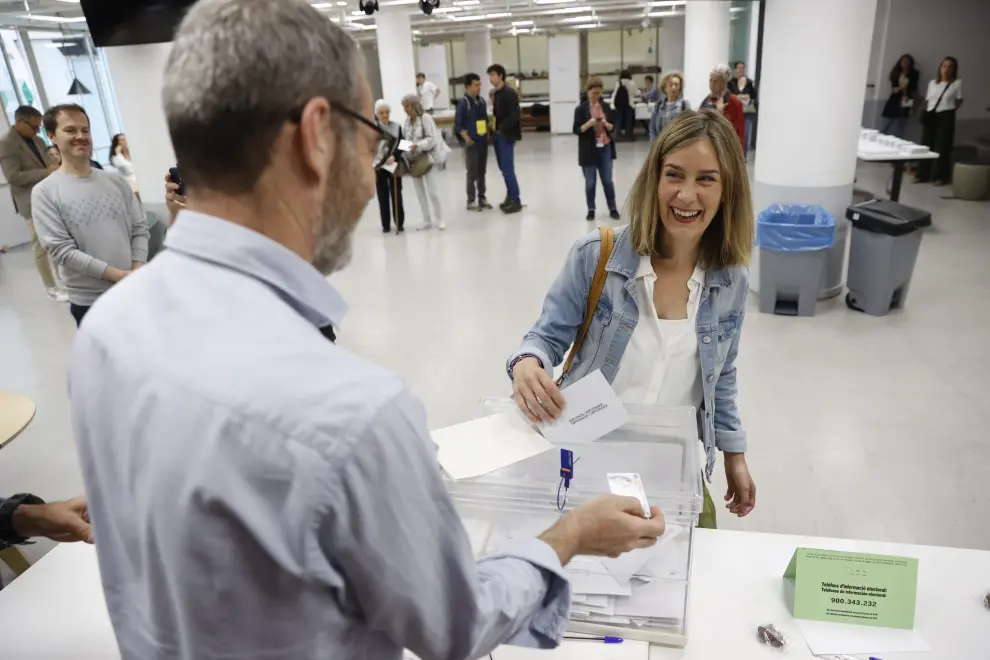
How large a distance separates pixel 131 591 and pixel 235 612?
20 centimetres

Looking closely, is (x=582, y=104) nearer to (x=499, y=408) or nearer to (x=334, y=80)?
(x=499, y=408)

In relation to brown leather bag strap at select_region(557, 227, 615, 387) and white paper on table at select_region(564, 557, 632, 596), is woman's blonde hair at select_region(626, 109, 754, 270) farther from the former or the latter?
white paper on table at select_region(564, 557, 632, 596)

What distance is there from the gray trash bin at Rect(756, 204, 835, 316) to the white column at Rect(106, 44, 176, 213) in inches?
185

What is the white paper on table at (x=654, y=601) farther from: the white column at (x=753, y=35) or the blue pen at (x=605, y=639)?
the white column at (x=753, y=35)

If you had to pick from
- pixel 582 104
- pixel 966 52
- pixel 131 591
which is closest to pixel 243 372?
pixel 131 591

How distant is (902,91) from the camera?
970 cm

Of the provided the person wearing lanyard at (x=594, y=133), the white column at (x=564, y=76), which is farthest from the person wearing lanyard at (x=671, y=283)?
the white column at (x=564, y=76)

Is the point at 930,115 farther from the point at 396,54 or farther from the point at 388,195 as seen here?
the point at 396,54

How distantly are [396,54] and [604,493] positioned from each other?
12.2m

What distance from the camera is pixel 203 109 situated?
66cm

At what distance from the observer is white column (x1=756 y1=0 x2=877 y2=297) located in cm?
441

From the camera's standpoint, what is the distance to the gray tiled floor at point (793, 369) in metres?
2.86

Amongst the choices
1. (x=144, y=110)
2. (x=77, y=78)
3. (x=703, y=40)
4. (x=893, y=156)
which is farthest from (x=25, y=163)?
(x=703, y=40)

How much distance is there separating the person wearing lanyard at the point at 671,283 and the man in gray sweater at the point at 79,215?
260 cm
